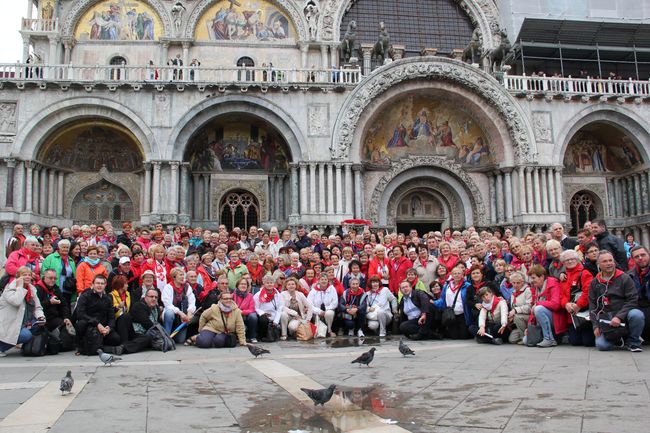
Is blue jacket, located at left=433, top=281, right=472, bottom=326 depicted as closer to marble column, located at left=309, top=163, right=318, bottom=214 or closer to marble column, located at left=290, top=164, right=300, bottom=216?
marble column, located at left=309, top=163, right=318, bottom=214

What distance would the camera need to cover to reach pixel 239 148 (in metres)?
27.1

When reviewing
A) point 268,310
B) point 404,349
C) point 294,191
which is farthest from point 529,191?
point 404,349

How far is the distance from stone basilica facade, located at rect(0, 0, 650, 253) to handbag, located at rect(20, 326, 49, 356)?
1357 cm

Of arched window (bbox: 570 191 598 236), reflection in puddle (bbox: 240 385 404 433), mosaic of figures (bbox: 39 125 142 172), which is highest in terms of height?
mosaic of figures (bbox: 39 125 142 172)

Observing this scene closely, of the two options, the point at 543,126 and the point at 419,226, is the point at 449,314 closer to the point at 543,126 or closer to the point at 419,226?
the point at 419,226

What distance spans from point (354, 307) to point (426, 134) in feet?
53.0

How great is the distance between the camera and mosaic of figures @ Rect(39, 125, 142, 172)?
25.8 meters

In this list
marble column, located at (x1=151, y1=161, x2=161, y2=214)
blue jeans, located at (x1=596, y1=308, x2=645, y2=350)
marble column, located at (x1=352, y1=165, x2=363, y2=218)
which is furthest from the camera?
marble column, located at (x1=352, y1=165, x2=363, y2=218)

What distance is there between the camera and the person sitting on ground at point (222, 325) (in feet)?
37.9

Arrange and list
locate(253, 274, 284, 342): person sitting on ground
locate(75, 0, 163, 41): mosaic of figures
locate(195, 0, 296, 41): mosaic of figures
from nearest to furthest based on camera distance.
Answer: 1. locate(253, 274, 284, 342): person sitting on ground
2. locate(75, 0, 163, 41): mosaic of figures
3. locate(195, 0, 296, 41): mosaic of figures

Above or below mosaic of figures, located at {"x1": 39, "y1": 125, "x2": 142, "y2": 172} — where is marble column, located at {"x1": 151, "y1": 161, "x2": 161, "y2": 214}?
below

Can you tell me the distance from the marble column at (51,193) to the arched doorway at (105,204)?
1.18 m

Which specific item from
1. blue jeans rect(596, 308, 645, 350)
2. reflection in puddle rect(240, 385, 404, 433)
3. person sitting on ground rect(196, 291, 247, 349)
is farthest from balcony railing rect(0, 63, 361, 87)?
reflection in puddle rect(240, 385, 404, 433)

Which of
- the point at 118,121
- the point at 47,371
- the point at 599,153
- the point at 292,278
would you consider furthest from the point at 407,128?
the point at 47,371
